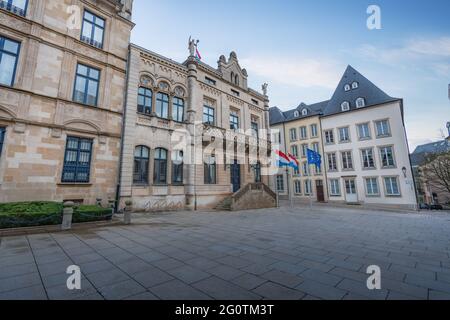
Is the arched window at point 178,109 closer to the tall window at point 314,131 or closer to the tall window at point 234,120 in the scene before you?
the tall window at point 234,120

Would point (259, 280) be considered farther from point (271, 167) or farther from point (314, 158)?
point (271, 167)

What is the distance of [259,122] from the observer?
28.0m

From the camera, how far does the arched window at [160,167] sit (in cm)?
1646

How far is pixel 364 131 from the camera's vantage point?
29641mm

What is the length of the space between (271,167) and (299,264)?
23.2 meters

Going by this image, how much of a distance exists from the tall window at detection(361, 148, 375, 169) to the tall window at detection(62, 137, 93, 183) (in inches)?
1282

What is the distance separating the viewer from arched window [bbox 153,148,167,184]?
16.5m

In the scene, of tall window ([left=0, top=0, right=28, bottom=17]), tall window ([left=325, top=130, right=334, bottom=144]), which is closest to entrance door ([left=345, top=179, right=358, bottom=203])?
tall window ([left=325, top=130, right=334, bottom=144])

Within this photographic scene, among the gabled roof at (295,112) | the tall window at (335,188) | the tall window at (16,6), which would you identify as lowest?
the tall window at (335,188)

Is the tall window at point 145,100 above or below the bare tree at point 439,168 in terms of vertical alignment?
above

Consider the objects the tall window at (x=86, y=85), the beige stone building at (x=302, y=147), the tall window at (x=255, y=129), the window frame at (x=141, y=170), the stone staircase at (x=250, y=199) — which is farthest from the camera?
the beige stone building at (x=302, y=147)

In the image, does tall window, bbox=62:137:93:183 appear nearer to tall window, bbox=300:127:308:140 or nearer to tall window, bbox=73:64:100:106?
tall window, bbox=73:64:100:106

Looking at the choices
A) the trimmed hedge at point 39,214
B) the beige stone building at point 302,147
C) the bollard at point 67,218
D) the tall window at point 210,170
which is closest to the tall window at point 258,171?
the tall window at point 210,170
